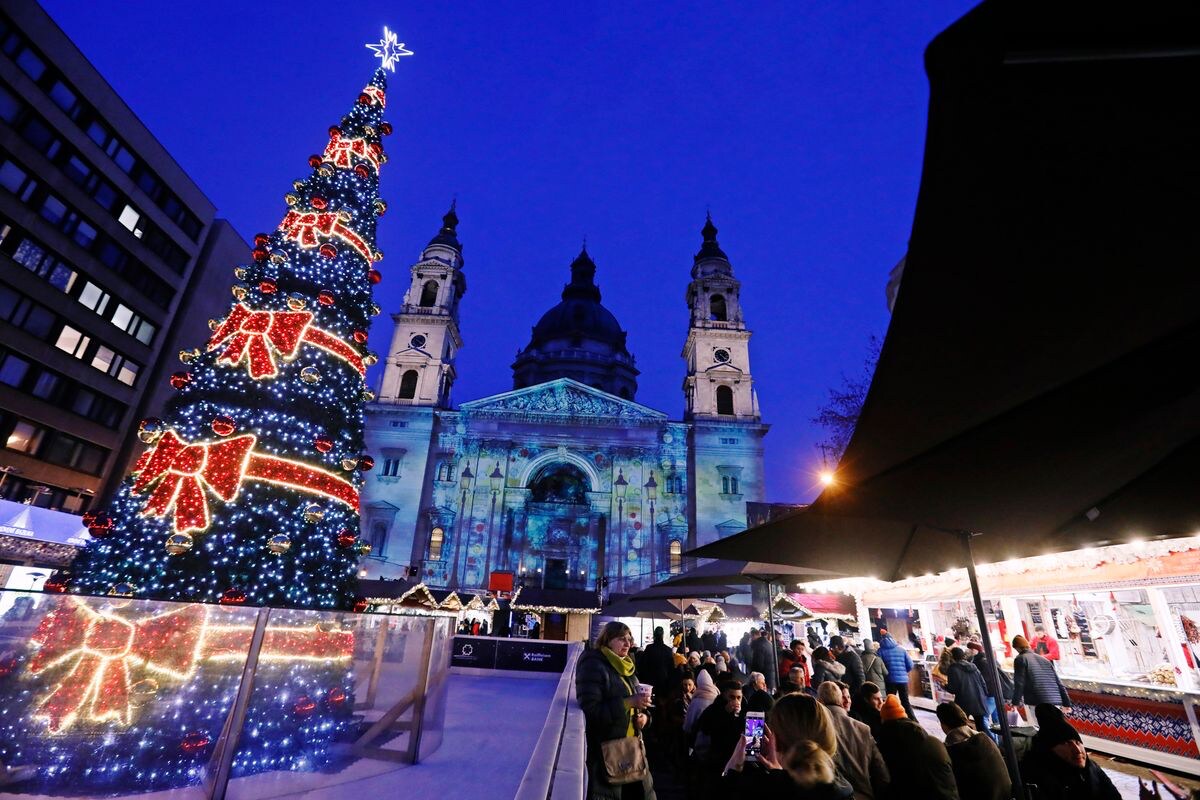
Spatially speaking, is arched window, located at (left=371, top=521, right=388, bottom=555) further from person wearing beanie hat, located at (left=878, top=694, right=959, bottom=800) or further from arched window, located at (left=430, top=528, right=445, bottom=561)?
person wearing beanie hat, located at (left=878, top=694, right=959, bottom=800)

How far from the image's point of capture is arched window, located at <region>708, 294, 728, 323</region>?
4703 cm

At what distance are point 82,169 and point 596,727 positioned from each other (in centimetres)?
3891

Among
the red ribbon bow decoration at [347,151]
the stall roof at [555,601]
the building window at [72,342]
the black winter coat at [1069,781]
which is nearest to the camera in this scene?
the black winter coat at [1069,781]

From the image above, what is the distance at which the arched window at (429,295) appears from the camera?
154 feet

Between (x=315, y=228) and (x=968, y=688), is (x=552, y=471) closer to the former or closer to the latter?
(x=315, y=228)

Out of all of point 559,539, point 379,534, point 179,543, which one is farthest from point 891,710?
point 379,534

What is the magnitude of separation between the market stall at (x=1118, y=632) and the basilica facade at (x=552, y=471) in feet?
77.2

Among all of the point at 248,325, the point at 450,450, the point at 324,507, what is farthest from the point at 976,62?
the point at 450,450

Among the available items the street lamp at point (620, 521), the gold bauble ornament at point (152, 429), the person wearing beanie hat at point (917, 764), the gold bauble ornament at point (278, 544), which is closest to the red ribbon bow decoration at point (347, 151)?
the gold bauble ornament at point (152, 429)

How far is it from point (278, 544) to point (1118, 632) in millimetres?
16329

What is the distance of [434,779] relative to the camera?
5680mm

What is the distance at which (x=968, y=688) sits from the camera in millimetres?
8430

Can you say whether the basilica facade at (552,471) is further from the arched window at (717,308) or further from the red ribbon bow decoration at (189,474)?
the red ribbon bow decoration at (189,474)

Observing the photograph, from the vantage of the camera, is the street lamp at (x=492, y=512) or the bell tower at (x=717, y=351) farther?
the bell tower at (x=717, y=351)
